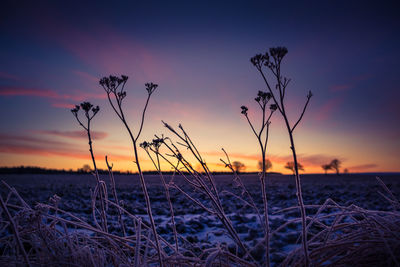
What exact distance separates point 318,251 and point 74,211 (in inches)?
281

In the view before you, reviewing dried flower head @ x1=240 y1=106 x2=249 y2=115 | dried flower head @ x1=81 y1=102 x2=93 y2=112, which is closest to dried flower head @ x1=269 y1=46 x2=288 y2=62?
dried flower head @ x1=240 y1=106 x2=249 y2=115

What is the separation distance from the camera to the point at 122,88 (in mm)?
1877

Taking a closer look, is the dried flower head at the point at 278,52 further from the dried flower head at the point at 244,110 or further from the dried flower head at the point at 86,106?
the dried flower head at the point at 86,106

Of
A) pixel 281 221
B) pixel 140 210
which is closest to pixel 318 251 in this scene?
pixel 281 221

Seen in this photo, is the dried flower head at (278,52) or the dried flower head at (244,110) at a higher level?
the dried flower head at (278,52)

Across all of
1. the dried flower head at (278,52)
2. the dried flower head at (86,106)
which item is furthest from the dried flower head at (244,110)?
the dried flower head at (86,106)

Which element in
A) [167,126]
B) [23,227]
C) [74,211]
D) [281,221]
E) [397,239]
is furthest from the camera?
[74,211]

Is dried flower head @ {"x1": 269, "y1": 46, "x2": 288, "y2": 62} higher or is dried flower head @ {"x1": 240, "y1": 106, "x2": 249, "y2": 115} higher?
dried flower head @ {"x1": 269, "y1": 46, "x2": 288, "y2": 62}

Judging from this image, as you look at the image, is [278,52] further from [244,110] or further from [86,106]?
[86,106]

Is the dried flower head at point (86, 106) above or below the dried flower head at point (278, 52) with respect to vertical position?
below

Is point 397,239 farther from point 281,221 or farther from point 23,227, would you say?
point 281,221

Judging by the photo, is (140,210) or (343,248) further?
(140,210)

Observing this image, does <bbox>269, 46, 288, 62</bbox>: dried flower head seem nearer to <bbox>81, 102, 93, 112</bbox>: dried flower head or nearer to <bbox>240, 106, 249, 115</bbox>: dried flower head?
<bbox>240, 106, 249, 115</bbox>: dried flower head

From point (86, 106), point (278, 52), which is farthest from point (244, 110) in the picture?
point (86, 106)
